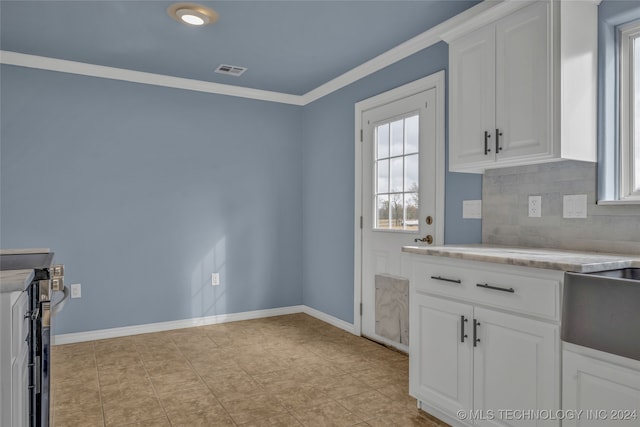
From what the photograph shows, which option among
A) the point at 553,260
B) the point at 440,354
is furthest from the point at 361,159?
the point at 553,260

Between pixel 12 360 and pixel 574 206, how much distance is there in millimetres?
2411

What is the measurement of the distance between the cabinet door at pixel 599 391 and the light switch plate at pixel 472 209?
47.6 inches

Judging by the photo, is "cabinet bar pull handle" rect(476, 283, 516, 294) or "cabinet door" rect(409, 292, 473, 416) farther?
"cabinet door" rect(409, 292, 473, 416)

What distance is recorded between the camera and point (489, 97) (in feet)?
7.59

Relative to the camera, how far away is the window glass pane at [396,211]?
3344 mm

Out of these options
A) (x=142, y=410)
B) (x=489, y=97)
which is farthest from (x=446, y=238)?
(x=142, y=410)

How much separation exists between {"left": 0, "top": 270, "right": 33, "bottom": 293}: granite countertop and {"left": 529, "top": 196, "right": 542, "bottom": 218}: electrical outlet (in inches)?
92.0

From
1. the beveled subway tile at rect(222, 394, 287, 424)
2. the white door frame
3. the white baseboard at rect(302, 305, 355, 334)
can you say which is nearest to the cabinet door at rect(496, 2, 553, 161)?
the white door frame

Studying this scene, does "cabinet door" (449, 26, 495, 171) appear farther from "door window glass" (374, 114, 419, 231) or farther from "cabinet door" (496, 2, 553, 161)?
"door window glass" (374, 114, 419, 231)

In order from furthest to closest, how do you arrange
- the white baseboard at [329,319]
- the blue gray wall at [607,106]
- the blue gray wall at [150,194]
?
the white baseboard at [329,319] → the blue gray wall at [150,194] → the blue gray wall at [607,106]

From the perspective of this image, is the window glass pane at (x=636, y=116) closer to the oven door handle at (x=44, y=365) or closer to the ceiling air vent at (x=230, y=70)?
the oven door handle at (x=44, y=365)

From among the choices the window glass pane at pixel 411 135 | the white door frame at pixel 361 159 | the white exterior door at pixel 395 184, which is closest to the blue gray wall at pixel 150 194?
the white door frame at pixel 361 159

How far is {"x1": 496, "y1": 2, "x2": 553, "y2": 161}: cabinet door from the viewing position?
80.5 inches

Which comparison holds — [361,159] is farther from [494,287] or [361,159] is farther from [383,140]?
[494,287]
